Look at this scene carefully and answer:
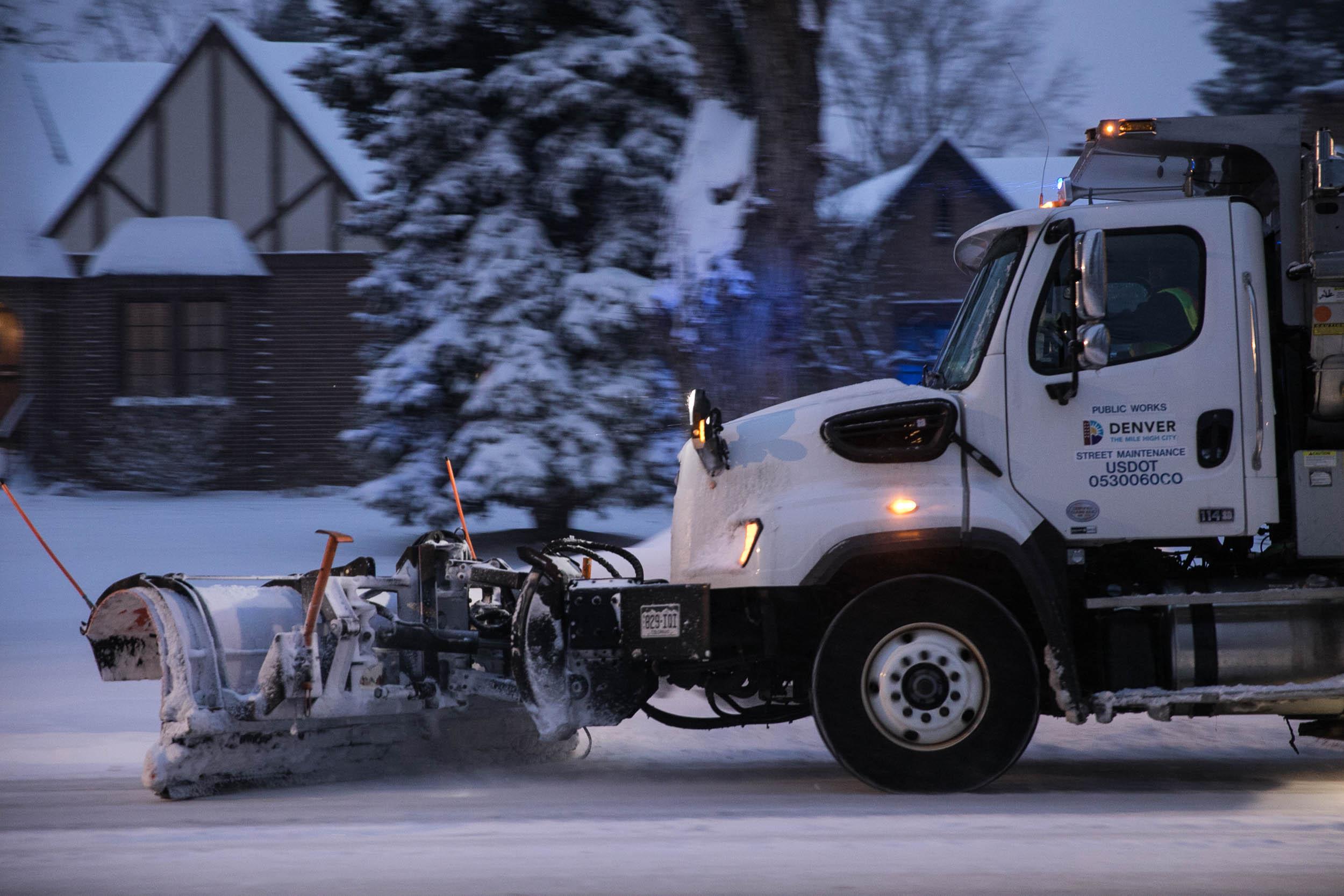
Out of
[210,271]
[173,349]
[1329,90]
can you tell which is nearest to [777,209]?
[1329,90]

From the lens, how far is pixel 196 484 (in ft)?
69.3

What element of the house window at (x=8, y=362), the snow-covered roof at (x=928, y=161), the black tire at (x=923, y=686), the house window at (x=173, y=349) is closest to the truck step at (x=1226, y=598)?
the black tire at (x=923, y=686)

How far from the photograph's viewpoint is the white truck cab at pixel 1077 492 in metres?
5.59

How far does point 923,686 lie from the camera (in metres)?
5.58

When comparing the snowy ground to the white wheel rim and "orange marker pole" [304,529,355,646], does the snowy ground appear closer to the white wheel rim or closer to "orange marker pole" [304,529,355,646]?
the white wheel rim

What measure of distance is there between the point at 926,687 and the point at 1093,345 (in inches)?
65.4

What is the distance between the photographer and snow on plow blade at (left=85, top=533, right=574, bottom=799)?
5.69 metres

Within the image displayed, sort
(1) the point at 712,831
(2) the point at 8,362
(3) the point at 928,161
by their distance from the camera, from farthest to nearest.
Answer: (3) the point at 928,161
(2) the point at 8,362
(1) the point at 712,831

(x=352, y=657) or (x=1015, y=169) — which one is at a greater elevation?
(x=1015, y=169)

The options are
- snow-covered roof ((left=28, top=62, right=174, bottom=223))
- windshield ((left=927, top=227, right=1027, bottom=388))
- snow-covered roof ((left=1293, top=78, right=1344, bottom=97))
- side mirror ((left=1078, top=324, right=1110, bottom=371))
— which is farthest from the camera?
snow-covered roof ((left=28, top=62, right=174, bottom=223))

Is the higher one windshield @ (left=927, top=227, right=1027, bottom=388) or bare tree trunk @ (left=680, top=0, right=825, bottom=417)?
bare tree trunk @ (left=680, top=0, right=825, bottom=417)

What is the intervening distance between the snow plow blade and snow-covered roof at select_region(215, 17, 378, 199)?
16574mm

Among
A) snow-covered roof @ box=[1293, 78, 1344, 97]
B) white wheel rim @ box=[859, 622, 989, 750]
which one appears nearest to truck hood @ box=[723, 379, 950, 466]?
white wheel rim @ box=[859, 622, 989, 750]

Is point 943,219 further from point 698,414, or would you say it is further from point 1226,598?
point 698,414
